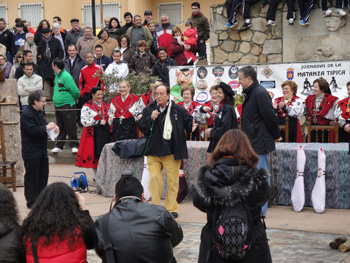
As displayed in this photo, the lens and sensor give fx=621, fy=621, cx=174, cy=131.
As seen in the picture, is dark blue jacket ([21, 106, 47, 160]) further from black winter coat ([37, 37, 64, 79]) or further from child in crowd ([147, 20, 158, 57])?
child in crowd ([147, 20, 158, 57])

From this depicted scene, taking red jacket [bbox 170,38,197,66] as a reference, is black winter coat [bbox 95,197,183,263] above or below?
below

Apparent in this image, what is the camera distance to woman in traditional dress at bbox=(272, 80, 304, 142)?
1009 centimetres

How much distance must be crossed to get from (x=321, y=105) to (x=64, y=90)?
5.88 meters

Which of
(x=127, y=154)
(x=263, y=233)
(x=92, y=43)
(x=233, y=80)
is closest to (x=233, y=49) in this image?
(x=233, y=80)

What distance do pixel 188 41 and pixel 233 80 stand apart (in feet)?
7.83

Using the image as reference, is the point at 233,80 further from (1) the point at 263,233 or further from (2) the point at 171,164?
(1) the point at 263,233

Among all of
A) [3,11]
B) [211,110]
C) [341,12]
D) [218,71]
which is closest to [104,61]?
[218,71]

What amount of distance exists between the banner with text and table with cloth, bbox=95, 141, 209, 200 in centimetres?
294

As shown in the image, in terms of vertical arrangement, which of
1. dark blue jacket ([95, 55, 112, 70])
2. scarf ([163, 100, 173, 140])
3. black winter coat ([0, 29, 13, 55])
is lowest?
scarf ([163, 100, 173, 140])

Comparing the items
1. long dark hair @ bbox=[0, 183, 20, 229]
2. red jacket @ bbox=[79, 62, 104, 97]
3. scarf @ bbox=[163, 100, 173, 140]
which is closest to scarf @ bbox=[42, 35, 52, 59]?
red jacket @ bbox=[79, 62, 104, 97]

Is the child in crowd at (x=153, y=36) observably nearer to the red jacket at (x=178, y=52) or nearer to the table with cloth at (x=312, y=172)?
the red jacket at (x=178, y=52)

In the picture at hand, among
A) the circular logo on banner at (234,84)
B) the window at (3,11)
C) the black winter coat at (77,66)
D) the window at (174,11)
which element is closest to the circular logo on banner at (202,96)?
the circular logo on banner at (234,84)

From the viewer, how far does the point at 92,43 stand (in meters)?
15.9

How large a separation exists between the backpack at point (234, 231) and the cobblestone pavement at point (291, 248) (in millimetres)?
2013
